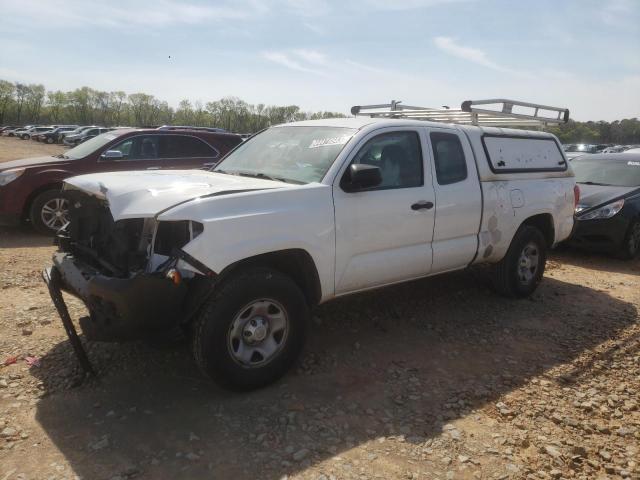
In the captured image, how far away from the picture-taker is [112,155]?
26.8ft

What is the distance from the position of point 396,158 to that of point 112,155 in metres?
5.47

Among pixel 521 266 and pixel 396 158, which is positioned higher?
pixel 396 158

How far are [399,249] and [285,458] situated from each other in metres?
1.96

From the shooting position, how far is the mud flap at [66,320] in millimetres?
3537

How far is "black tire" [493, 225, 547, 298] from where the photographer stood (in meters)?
5.48

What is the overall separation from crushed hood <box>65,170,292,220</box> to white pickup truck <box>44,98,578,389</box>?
0.05ft

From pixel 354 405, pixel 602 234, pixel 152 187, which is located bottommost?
pixel 354 405

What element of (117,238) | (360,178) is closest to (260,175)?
(360,178)

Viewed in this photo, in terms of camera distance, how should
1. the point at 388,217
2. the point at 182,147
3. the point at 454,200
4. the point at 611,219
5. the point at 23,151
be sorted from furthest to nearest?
the point at 23,151 → the point at 182,147 → the point at 611,219 → the point at 454,200 → the point at 388,217

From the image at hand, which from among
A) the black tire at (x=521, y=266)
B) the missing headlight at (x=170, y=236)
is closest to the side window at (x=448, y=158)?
the black tire at (x=521, y=266)

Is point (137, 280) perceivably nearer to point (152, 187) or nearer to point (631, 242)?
point (152, 187)

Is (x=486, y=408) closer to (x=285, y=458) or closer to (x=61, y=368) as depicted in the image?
(x=285, y=458)

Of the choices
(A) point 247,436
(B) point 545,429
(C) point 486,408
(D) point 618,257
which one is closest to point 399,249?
(C) point 486,408

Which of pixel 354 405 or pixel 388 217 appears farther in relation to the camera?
pixel 388 217
